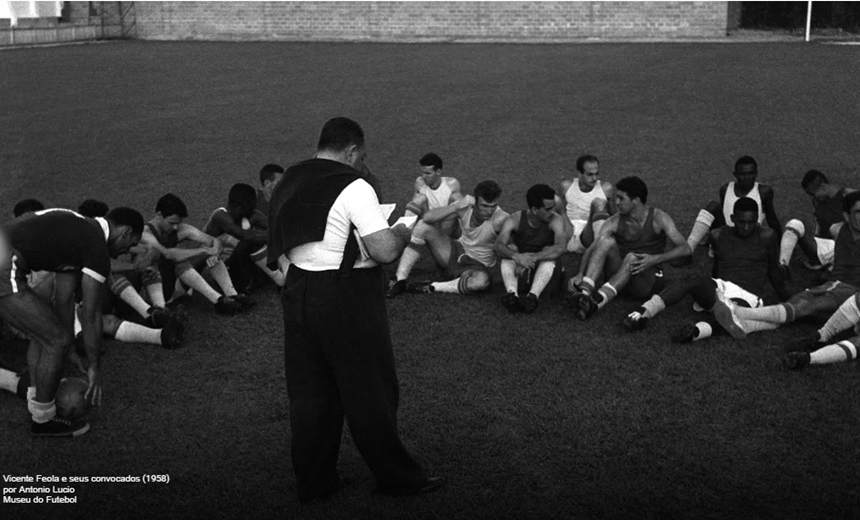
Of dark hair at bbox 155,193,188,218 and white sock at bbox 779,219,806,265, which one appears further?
white sock at bbox 779,219,806,265

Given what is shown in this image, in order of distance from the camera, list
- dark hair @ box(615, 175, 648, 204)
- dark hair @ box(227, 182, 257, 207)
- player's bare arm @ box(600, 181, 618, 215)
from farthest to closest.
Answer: player's bare arm @ box(600, 181, 618, 215), dark hair @ box(227, 182, 257, 207), dark hair @ box(615, 175, 648, 204)

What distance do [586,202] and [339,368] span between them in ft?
23.8

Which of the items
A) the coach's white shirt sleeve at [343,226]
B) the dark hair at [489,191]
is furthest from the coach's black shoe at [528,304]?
the coach's white shirt sleeve at [343,226]

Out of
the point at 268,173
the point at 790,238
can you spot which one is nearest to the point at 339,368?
the point at 268,173

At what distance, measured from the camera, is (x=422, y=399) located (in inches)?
303

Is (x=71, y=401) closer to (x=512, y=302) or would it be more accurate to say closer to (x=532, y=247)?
(x=512, y=302)

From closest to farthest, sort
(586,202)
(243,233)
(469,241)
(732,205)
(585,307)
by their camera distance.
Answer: (585,307) → (243,233) → (469,241) → (732,205) → (586,202)

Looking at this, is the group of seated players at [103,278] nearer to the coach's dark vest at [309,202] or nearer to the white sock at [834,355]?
the coach's dark vest at [309,202]

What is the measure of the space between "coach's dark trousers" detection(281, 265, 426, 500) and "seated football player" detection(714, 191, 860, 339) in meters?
4.08

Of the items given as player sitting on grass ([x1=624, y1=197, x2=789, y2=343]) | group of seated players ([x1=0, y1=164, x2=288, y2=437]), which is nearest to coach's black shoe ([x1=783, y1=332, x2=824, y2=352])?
player sitting on grass ([x1=624, y1=197, x2=789, y2=343])

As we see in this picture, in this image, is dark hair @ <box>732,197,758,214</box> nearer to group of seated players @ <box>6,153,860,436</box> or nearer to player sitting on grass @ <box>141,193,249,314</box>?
group of seated players @ <box>6,153,860,436</box>

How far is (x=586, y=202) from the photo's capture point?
12.2 metres

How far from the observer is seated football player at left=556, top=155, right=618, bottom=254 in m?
11.5

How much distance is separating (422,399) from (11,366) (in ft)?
12.3
